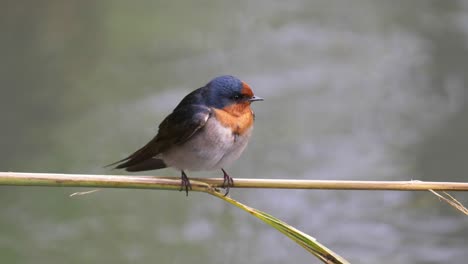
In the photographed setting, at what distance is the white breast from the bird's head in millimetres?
59

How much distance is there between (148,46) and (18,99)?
976mm

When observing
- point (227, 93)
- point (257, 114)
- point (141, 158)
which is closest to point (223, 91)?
→ point (227, 93)

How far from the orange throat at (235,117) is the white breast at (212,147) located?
1cm

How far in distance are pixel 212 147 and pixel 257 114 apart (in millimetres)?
1977

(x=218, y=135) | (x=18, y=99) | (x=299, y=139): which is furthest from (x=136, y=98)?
(x=218, y=135)

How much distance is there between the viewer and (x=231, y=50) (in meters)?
5.18

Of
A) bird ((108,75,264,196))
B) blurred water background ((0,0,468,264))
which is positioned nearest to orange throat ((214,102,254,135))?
bird ((108,75,264,196))

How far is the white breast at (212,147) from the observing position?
2596 millimetres

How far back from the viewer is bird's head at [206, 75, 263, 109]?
8.56 ft

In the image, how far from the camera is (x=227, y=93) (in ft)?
8.56

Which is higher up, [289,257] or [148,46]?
[148,46]

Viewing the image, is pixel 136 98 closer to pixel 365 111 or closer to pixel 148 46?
pixel 148 46

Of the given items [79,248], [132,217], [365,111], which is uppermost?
[365,111]

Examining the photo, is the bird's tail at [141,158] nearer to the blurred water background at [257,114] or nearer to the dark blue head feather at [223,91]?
the dark blue head feather at [223,91]
